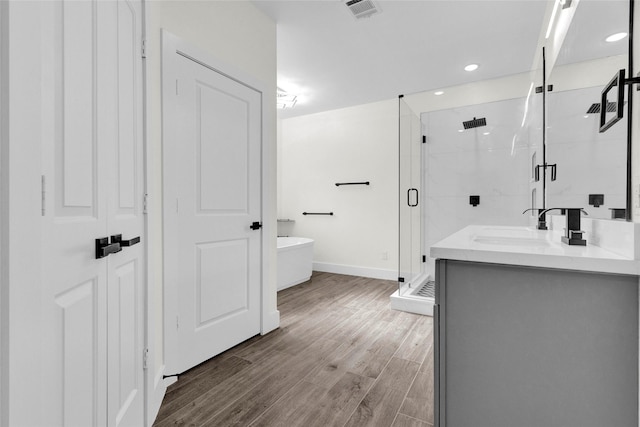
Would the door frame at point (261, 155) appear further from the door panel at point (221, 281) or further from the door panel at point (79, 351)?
the door panel at point (79, 351)

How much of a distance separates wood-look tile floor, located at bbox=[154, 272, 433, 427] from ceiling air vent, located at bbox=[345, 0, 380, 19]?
2507mm

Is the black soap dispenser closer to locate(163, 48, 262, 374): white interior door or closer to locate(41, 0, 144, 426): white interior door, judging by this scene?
locate(41, 0, 144, 426): white interior door

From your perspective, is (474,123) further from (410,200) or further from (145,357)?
(145,357)

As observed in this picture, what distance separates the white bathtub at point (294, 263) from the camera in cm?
378

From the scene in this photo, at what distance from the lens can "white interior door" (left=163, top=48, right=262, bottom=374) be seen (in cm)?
178

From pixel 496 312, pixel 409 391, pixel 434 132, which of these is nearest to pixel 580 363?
pixel 496 312

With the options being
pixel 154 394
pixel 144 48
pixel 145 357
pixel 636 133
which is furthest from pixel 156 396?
pixel 636 133

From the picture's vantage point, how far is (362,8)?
233 centimetres

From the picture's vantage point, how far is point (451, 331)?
42.6 inches

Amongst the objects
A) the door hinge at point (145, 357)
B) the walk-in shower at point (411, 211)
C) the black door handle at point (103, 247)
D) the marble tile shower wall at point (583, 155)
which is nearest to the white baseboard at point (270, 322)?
the door hinge at point (145, 357)

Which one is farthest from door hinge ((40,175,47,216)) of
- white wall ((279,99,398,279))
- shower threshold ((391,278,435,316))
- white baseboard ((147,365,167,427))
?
white wall ((279,99,398,279))

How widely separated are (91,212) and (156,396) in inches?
42.6

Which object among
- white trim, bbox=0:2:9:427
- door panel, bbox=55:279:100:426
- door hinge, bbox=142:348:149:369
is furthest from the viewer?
door hinge, bbox=142:348:149:369

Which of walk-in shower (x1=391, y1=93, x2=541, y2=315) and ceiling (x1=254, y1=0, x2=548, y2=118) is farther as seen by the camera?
walk-in shower (x1=391, y1=93, x2=541, y2=315)
